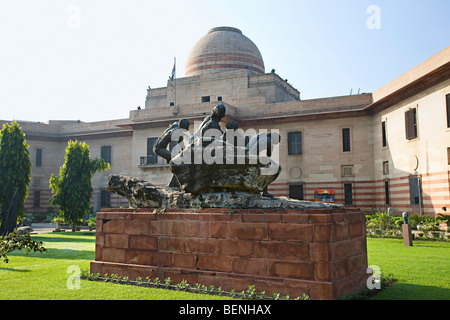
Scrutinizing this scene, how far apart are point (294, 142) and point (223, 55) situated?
10150 mm

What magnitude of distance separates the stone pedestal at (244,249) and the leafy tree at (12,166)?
13568 mm

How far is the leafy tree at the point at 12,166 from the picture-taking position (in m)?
18.6

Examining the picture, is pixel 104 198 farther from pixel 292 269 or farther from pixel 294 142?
pixel 292 269

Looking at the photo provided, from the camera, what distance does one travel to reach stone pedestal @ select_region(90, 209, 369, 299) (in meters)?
5.39

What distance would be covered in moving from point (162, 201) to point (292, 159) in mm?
18965

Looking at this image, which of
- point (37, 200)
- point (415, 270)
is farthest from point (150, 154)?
point (415, 270)

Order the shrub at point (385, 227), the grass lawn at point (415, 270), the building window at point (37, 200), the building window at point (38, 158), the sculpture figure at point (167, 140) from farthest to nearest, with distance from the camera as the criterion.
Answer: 1. the building window at point (38, 158)
2. the building window at point (37, 200)
3. the shrub at point (385, 227)
4. the sculpture figure at point (167, 140)
5. the grass lawn at point (415, 270)

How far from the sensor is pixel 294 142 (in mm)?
25438

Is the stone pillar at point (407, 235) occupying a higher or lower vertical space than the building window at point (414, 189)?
lower

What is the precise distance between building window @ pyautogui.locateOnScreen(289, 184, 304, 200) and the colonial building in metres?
0.06

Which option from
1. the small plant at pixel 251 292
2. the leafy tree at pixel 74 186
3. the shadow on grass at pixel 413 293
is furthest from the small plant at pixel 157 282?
the leafy tree at pixel 74 186

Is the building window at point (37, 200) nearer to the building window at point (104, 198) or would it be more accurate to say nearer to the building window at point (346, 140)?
the building window at point (104, 198)

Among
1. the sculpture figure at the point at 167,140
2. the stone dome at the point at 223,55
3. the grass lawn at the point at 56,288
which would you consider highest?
the stone dome at the point at 223,55
